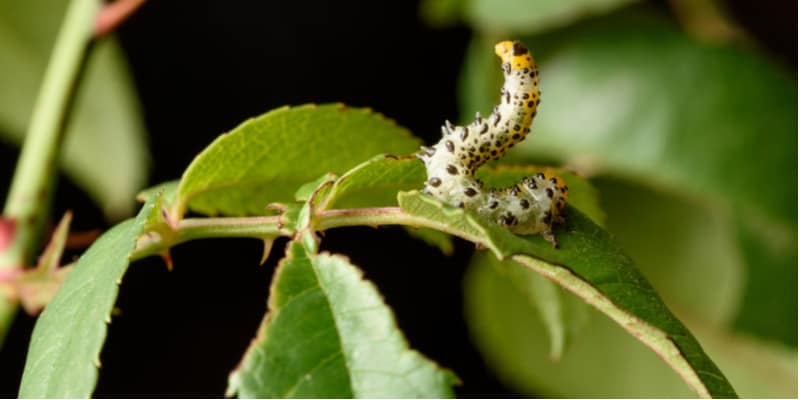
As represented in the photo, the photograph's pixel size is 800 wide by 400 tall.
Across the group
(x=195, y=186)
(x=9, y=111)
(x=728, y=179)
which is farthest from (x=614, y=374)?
(x=195, y=186)

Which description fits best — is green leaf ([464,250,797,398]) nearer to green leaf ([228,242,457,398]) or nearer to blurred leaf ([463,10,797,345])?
blurred leaf ([463,10,797,345])

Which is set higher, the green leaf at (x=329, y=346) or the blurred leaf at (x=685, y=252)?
the blurred leaf at (x=685, y=252)

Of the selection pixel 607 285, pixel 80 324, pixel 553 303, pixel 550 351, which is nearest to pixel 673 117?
pixel 550 351

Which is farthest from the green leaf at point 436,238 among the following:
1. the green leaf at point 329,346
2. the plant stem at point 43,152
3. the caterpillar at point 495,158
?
the plant stem at point 43,152

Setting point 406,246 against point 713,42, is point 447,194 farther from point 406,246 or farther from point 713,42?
point 406,246

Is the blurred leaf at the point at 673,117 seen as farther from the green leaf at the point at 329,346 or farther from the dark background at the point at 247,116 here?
the green leaf at the point at 329,346

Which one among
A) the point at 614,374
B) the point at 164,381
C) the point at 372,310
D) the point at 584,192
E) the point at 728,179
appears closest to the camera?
the point at 372,310
